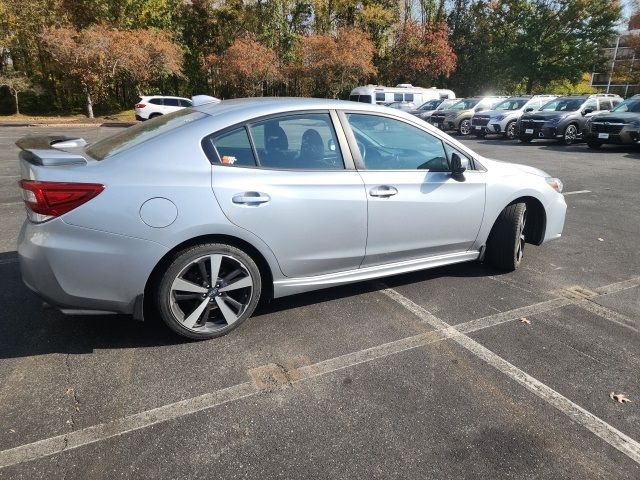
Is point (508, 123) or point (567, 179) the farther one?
point (508, 123)

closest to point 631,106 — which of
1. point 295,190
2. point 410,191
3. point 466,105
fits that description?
point 466,105

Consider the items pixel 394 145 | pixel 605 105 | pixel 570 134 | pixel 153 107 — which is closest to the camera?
pixel 394 145

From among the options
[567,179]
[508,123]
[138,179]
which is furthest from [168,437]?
[508,123]

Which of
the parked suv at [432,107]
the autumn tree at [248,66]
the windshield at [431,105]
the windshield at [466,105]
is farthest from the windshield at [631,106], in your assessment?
the autumn tree at [248,66]

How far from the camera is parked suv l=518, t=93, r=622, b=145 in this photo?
16.3 metres

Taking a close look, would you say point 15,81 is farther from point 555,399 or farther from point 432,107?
point 555,399

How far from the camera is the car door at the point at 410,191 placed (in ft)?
11.3

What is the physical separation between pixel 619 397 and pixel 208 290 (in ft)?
8.33

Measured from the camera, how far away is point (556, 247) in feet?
17.2

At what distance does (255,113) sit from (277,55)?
3140cm

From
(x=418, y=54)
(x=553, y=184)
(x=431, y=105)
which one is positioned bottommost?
(x=553, y=184)

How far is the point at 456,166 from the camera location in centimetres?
371

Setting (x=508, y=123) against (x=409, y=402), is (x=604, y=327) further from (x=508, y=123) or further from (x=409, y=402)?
(x=508, y=123)

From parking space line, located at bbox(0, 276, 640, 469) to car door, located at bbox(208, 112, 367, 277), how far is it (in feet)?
2.39
